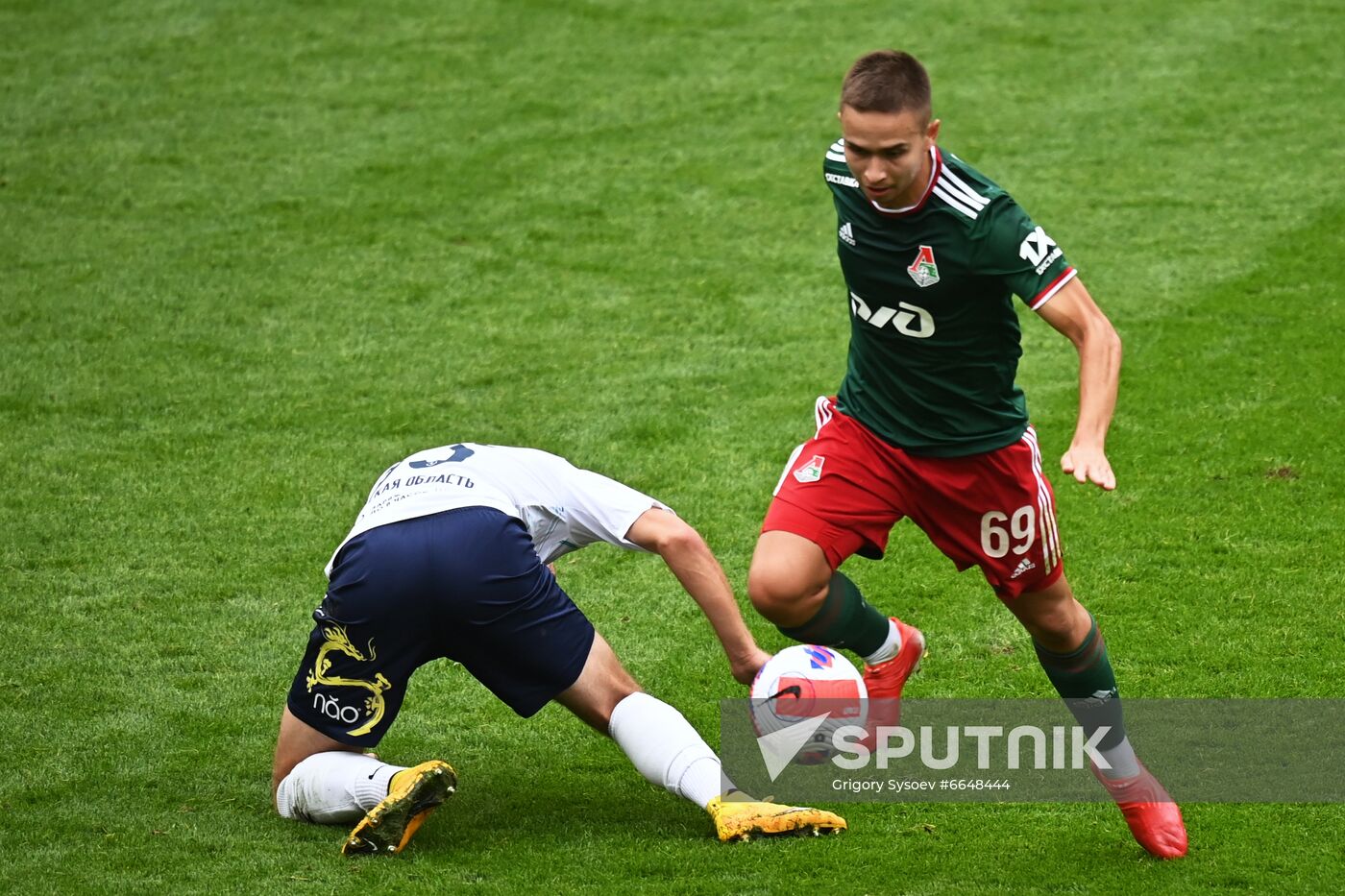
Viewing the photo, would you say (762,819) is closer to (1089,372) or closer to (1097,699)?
(1097,699)

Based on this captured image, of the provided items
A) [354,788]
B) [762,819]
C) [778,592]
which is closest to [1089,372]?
[778,592]

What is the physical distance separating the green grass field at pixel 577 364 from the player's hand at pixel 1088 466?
107cm

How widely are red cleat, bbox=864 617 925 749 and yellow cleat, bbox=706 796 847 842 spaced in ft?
2.07

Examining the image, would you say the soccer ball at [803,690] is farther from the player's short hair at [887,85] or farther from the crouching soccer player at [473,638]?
the player's short hair at [887,85]

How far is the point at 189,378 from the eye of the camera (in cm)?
749

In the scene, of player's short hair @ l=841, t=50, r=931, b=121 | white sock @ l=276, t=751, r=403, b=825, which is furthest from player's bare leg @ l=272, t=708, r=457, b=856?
player's short hair @ l=841, t=50, r=931, b=121

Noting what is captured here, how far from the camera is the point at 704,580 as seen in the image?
416cm

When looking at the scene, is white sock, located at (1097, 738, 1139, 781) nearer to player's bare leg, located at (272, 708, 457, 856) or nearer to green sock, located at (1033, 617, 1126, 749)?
green sock, located at (1033, 617, 1126, 749)

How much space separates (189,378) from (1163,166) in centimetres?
573

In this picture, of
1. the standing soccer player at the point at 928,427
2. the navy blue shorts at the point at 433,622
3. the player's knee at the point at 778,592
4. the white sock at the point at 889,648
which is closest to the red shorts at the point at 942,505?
the standing soccer player at the point at 928,427

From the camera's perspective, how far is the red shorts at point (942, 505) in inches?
162

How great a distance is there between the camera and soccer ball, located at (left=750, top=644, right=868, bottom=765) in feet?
13.3

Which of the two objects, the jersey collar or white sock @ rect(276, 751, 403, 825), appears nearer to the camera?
the jersey collar

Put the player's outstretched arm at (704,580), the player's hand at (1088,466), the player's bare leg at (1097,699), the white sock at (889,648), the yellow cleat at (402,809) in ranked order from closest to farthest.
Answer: the player's hand at (1088,466) < the yellow cleat at (402,809) < the player's bare leg at (1097,699) < the player's outstretched arm at (704,580) < the white sock at (889,648)
